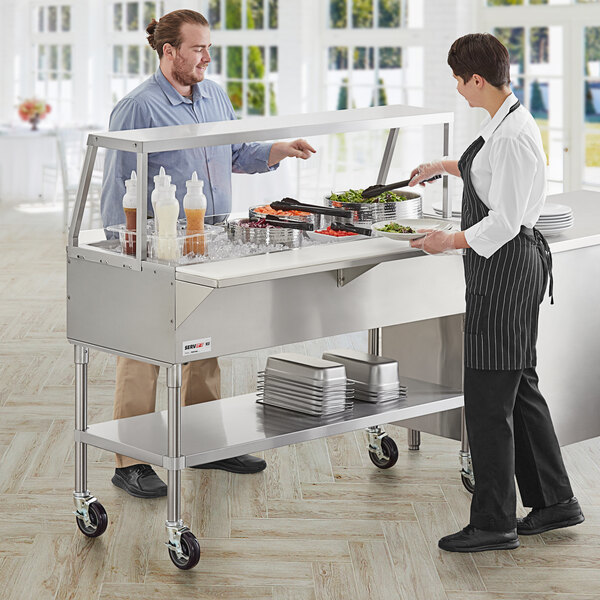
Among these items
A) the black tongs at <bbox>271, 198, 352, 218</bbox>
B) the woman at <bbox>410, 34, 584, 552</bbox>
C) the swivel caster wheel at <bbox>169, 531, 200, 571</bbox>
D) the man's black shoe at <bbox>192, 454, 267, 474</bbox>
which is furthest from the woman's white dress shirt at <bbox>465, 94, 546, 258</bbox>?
the man's black shoe at <bbox>192, 454, 267, 474</bbox>

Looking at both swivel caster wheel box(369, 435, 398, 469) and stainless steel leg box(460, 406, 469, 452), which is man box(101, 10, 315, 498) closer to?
swivel caster wheel box(369, 435, 398, 469)

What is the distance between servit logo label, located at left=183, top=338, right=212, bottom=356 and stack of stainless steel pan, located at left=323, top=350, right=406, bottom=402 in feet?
2.64

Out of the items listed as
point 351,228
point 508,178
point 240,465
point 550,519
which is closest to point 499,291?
point 508,178

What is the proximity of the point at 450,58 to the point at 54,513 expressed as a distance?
1.94 m

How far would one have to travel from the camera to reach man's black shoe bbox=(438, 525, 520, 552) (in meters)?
3.35

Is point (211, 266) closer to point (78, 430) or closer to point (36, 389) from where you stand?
point (78, 430)

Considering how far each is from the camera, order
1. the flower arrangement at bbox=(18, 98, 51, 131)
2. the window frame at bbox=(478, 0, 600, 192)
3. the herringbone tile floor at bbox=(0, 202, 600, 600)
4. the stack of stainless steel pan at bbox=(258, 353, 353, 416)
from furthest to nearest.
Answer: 1. the flower arrangement at bbox=(18, 98, 51, 131)
2. the window frame at bbox=(478, 0, 600, 192)
3. the stack of stainless steel pan at bbox=(258, 353, 353, 416)
4. the herringbone tile floor at bbox=(0, 202, 600, 600)

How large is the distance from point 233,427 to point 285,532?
0.38m

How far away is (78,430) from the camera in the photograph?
342 centimetres

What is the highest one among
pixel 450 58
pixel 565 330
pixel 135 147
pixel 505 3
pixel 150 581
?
pixel 505 3

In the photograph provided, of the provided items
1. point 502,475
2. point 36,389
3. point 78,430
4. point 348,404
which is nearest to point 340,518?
point 348,404

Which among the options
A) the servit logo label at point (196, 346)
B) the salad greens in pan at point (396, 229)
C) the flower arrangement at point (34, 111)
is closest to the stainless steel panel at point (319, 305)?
the servit logo label at point (196, 346)

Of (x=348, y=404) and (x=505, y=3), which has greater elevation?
(x=505, y=3)

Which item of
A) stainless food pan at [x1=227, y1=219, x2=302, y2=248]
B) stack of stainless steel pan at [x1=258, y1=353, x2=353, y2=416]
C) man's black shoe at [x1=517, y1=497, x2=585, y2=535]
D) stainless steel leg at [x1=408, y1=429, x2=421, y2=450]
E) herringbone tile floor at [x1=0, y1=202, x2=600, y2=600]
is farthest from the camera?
stainless steel leg at [x1=408, y1=429, x2=421, y2=450]
